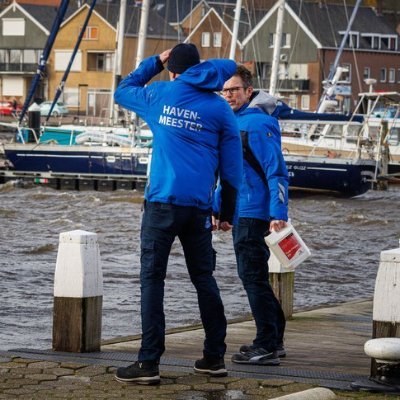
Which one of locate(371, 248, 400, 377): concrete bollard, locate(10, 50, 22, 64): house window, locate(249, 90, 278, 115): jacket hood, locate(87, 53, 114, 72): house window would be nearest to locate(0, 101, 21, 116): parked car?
locate(87, 53, 114, 72): house window

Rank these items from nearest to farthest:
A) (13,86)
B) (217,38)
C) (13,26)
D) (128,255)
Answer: (128,255) → (217,38) → (13,86) → (13,26)

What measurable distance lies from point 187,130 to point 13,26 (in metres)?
106

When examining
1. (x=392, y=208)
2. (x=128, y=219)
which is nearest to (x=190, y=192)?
(x=128, y=219)

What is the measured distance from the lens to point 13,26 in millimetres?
111188

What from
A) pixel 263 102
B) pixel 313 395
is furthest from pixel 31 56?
pixel 313 395

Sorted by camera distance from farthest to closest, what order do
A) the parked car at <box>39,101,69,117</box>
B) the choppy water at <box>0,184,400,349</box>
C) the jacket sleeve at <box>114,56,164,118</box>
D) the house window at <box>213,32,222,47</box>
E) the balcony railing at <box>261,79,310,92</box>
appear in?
the house window at <box>213,32,222,47</box>, the balcony railing at <box>261,79,310,92</box>, the parked car at <box>39,101,69,117</box>, the choppy water at <box>0,184,400,349</box>, the jacket sleeve at <box>114,56,164,118</box>

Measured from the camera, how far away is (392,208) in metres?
→ 39.8

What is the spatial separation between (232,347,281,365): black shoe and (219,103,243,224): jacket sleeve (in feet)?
3.62

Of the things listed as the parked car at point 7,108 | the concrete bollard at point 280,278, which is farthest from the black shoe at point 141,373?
the parked car at point 7,108

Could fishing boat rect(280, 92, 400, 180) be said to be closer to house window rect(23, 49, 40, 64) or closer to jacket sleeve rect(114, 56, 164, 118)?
jacket sleeve rect(114, 56, 164, 118)

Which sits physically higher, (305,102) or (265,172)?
(265,172)

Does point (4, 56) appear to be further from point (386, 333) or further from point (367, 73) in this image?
point (386, 333)

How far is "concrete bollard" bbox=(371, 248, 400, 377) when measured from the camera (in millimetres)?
7824

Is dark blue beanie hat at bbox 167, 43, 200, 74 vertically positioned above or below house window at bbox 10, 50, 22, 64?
below
